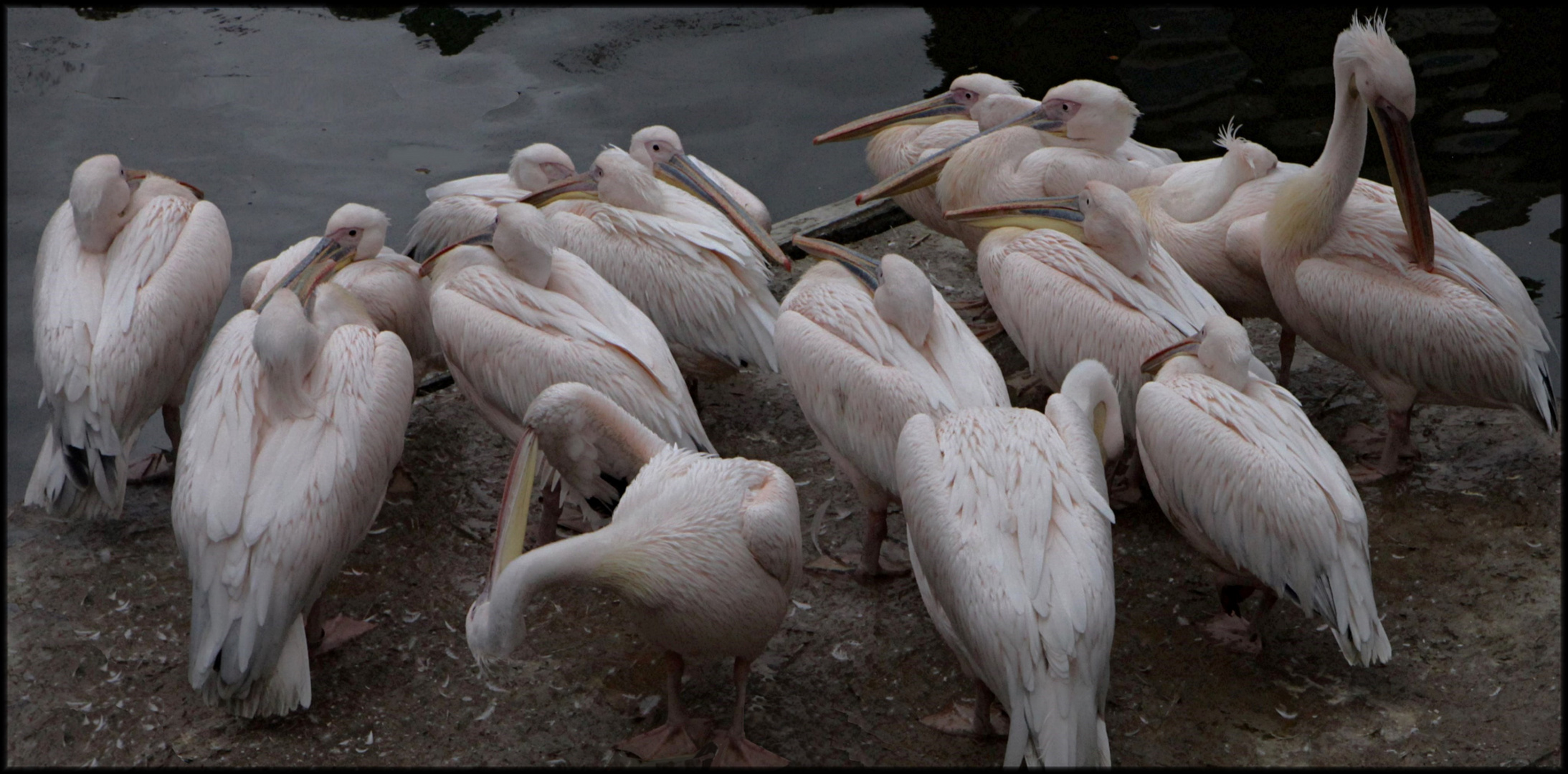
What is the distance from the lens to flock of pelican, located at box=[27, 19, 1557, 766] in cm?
389

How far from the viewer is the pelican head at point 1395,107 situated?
16.9ft

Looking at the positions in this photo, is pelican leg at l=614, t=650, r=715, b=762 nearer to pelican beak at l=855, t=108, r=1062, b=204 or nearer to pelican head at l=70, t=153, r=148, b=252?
pelican beak at l=855, t=108, r=1062, b=204

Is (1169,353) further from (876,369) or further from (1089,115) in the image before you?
(1089,115)

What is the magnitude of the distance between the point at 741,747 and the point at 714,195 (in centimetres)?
284

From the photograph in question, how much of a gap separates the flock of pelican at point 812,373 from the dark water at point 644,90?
2.71 meters

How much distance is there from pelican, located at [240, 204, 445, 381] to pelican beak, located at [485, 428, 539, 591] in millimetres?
1504

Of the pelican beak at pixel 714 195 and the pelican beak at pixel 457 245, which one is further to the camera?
the pelican beak at pixel 714 195

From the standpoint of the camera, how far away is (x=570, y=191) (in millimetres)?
6047

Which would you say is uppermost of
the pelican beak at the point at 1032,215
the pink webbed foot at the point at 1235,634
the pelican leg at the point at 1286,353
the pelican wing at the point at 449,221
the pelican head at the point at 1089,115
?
the pelican head at the point at 1089,115

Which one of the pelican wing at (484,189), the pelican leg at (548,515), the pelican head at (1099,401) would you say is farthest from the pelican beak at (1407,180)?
the pelican wing at (484,189)

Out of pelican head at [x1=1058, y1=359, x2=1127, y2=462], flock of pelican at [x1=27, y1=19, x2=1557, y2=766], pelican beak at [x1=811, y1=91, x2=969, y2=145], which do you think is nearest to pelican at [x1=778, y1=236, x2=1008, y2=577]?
flock of pelican at [x1=27, y1=19, x2=1557, y2=766]

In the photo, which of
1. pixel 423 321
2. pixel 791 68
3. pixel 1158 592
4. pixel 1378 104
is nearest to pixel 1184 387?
pixel 1158 592

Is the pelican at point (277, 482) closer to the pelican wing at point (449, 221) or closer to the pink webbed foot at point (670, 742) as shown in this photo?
the pink webbed foot at point (670, 742)

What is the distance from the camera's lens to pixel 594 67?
1056 centimetres
